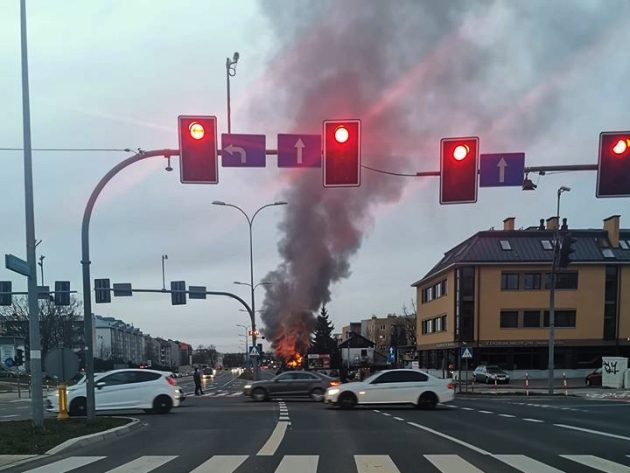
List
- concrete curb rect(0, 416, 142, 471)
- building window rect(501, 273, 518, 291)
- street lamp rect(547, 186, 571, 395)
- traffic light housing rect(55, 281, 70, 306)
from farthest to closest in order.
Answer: building window rect(501, 273, 518, 291) < traffic light housing rect(55, 281, 70, 306) < street lamp rect(547, 186, 571, 395) < concrete curb rect(0, 416, 142, 471)

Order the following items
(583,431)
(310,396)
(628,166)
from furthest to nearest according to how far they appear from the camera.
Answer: (310,396) < (583,431) < (628,166)

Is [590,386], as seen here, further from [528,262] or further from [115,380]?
[115,380]

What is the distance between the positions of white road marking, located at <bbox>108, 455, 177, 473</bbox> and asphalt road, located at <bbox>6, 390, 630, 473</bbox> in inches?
0.6

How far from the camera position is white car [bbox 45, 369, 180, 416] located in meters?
18.2

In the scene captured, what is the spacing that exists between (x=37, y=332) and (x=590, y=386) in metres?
35.9

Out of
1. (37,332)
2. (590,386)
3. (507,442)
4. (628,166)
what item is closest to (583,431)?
(507,442)

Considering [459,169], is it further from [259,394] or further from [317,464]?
[259,394]

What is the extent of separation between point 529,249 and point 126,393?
38.9m

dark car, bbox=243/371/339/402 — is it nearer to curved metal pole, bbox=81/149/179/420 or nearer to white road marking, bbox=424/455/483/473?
curved metal pole, bbox=81/149/179/420

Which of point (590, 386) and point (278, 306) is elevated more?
point (278, 306)

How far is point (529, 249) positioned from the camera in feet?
159

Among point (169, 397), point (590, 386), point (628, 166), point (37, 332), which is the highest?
point (628, 166)

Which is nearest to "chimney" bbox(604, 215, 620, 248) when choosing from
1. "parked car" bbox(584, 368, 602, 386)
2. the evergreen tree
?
"parked car" bbox(584, 368, 602, 386)

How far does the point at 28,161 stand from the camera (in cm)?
1216
